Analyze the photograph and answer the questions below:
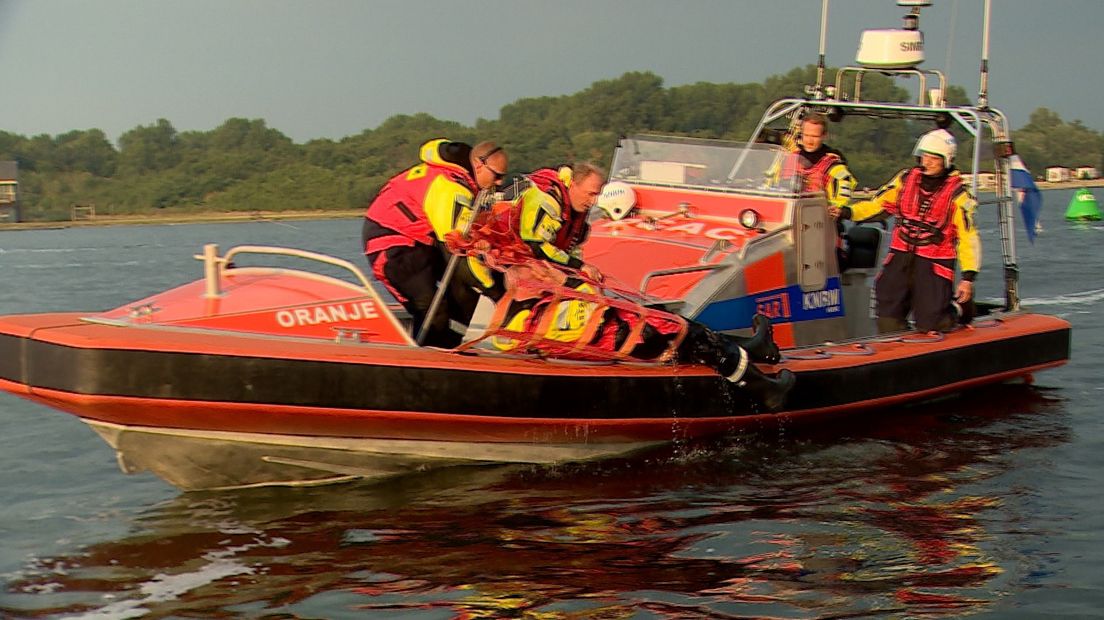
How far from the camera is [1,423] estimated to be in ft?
30.3

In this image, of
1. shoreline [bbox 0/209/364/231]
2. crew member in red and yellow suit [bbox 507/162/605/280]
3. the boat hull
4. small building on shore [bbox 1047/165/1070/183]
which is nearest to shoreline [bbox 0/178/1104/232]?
shoreline [bbox 0/209/364/231]

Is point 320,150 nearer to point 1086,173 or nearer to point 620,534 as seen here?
point 1086,173

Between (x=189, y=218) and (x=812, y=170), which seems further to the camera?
(x=189, y=218)

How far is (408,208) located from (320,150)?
194ft

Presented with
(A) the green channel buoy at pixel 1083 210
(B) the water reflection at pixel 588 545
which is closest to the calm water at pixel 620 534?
(B) the water reflection at pixel 588 545

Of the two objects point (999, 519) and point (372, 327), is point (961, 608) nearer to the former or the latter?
point (999, 519)

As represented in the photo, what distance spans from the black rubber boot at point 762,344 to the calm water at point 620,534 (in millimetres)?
613

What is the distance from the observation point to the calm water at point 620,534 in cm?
541

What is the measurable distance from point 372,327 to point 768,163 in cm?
356

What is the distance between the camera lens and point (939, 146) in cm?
904

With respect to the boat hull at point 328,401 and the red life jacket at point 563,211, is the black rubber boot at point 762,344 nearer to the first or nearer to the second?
the boat hull at point 328,401

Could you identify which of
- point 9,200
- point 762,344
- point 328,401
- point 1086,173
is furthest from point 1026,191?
point 1086,173

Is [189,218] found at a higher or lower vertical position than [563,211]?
lower

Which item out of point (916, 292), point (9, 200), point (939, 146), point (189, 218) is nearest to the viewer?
point (939, 146)
